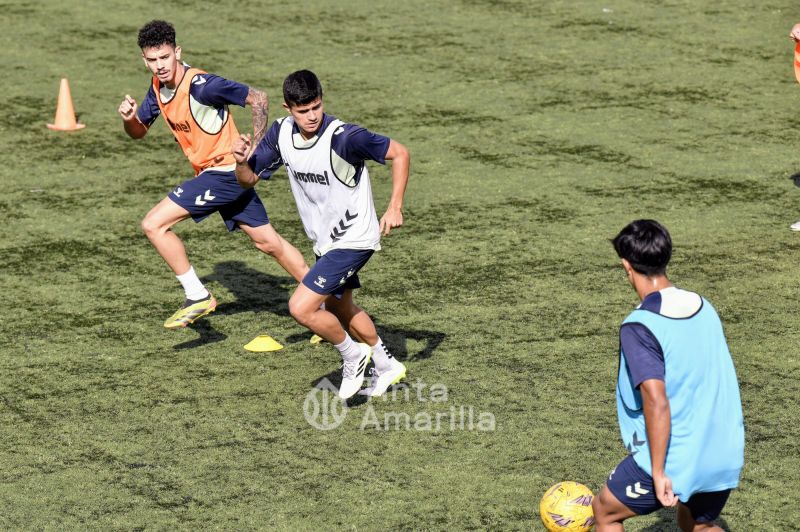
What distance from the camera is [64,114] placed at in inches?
510

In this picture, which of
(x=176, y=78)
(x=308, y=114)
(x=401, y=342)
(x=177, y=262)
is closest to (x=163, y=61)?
(x=176, y=78)

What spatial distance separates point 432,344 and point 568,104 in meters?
5.77

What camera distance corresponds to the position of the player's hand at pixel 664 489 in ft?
15.5

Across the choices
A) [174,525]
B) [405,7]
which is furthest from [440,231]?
[405,7]

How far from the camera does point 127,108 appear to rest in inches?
334

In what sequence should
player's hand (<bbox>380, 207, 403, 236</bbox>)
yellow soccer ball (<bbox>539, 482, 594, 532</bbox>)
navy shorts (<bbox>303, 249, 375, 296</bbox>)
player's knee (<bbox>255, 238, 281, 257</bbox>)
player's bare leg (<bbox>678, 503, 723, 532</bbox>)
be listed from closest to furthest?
player's bare leg (<bbox>678, 503, 723, 532</bbox>) < yellow soccer ball (<bbox>539, 482, 594, 532</bbox>) < player's hand (<bbox>380, 207, 403, 236</bbox>) < navy shorts (<bbox>303, 249, 375, 296</bbox>) < player's knee (<bbox>255, 238, 281, 257</bbox>)

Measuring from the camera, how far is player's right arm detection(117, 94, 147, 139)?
8484mm

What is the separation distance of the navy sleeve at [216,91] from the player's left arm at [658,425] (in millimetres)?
4443

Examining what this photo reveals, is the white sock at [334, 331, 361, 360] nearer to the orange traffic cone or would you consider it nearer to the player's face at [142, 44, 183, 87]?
the player's face at [142, 44, 183, 87]

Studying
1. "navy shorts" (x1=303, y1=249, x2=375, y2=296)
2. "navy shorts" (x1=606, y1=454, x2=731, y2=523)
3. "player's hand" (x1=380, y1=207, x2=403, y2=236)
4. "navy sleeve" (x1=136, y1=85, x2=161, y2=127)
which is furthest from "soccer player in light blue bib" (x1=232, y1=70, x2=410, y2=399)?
"navy shorts" (x1=606, y1=454, x2=731, y2=523)

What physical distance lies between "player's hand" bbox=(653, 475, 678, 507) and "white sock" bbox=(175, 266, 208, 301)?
436 centimetres

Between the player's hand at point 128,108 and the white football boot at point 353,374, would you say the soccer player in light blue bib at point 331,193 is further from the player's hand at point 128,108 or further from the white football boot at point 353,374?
the player's hand at point 128,108

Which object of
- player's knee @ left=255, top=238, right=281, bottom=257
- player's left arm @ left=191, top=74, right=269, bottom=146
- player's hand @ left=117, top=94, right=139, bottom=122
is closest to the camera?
player's left arm @ left=191, top=74, right=269, bottom=146

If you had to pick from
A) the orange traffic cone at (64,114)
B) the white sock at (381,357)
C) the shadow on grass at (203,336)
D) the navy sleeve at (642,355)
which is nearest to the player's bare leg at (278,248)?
the shadow on grass at (203,336)
